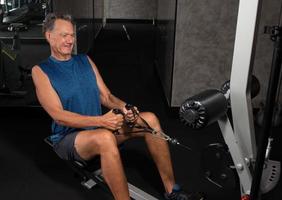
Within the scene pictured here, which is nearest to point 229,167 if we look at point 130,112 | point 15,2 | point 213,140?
point 130,112

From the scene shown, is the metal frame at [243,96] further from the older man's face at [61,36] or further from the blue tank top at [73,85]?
the older man's face at [61,36]

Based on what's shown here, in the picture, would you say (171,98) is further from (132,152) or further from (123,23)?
(123,23)

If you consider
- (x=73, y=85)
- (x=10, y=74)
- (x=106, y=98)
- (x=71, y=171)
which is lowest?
(x=71, y=171)

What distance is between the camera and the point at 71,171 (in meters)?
2.32

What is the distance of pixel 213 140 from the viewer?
275 cm

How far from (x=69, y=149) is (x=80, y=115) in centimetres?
18

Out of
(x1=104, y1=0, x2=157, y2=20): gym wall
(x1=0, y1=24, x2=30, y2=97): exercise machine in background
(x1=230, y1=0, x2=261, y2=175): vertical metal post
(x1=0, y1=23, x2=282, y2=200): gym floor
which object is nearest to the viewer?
(x1=230, y1=0, x2=261, y2=175): vertical metal post

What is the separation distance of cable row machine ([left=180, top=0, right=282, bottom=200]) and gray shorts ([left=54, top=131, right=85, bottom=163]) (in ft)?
2.11

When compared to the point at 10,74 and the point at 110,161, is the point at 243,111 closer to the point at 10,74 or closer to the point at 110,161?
the point at 110,161

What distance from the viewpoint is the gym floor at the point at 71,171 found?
2084 millimetres

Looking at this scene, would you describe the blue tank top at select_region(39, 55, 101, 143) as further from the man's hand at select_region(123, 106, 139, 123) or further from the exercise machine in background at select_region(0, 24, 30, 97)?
the exercise machine in background at select_region(0, 24, 30, 97)

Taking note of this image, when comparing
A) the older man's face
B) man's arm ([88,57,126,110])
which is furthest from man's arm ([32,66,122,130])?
man's arm ([88,57,126,110])

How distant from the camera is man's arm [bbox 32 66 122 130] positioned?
66.1 inches

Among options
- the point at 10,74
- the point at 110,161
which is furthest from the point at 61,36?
the point at 10,74
